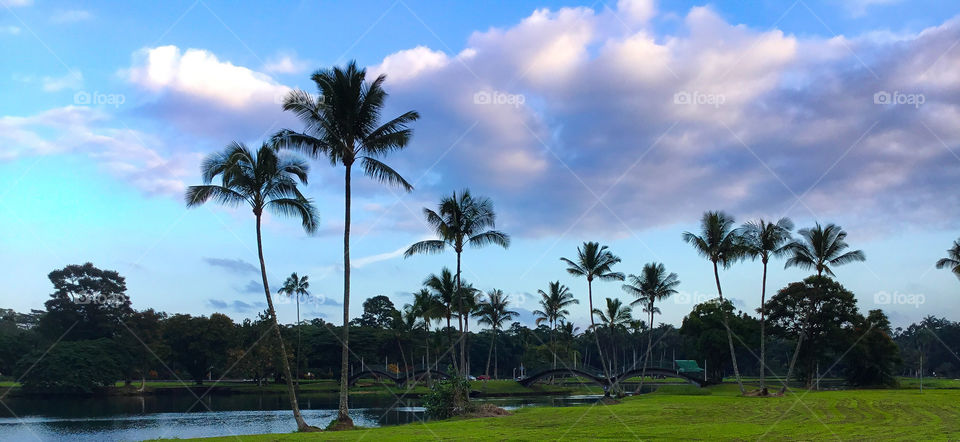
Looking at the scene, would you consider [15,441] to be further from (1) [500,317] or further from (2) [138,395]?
(1) [500,317]

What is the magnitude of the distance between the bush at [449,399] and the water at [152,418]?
392 cm

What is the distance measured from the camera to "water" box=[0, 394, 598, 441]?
122ft

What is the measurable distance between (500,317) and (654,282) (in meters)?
26.2

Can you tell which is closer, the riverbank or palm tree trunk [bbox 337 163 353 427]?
palm tree trunk [bbox 337 163 353 427]

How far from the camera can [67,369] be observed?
73.4 m

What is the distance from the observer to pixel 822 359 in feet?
221

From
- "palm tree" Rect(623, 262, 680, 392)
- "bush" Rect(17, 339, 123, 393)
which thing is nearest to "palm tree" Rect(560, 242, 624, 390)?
"palm tree" Rect(623, 262, 680, 392)

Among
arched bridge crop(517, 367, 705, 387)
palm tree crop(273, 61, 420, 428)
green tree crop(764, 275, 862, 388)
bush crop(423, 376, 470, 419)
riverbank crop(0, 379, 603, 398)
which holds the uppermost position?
palm tree crop(273, 61, 420, 428)

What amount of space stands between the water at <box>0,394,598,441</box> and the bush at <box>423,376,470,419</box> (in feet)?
12.8

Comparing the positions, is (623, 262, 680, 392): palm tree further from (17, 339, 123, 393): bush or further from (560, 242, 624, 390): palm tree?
(17, 339, 123, 393): bush

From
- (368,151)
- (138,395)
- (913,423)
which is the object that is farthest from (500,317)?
(913,423)

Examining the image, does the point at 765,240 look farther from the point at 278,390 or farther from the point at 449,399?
the point at 278,390

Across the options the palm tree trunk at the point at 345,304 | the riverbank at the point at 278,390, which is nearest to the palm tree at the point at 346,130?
the palm tree trunk at the point at 345,304

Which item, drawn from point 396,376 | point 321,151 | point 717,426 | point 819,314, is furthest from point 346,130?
point 396,376
